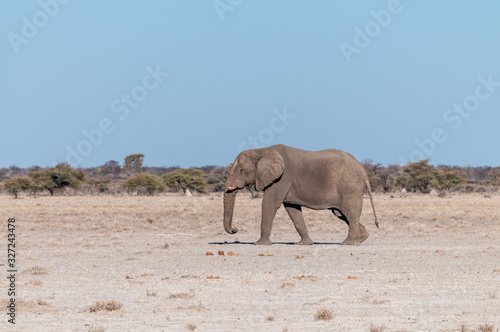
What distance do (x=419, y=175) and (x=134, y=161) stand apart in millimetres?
73639

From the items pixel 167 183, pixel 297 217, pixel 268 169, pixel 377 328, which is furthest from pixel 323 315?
pixel 167 183

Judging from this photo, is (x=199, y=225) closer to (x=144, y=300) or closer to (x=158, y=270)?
(x=158, y=270)

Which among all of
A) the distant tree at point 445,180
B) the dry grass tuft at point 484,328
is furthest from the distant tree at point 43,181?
the dry grass tuft at point 484,328

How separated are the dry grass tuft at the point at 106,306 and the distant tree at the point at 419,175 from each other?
2891 inches

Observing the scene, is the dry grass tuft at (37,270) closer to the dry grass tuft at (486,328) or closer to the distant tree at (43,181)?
the dry grass tuft at (486,328)

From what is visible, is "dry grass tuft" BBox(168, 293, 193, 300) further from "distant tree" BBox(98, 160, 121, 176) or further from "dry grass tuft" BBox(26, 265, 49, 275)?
"distant tree" BBox(98, 160, 121, 176)

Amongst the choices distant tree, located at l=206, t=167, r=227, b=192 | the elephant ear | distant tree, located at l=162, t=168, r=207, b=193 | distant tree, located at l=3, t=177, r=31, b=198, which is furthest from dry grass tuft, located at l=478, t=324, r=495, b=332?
distant tree, located at l=206, t=167, r=227, b=192

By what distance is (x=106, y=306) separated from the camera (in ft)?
38.8

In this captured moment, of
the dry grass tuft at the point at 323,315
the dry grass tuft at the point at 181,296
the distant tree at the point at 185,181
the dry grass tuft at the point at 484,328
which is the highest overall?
the distant tree at the point at 185,181

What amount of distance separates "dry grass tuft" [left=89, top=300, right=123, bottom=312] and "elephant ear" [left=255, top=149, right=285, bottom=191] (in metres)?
9.94

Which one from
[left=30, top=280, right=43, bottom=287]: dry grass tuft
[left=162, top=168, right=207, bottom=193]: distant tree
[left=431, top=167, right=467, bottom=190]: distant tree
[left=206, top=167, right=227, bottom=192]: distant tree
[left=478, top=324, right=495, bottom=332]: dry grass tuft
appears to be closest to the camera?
[left=478, top=324, right=495, bottom=332]: dry grass tuft

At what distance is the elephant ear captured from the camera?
21469 millimetres

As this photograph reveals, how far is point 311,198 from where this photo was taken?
21609mm

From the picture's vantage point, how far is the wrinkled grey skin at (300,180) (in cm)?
2164
